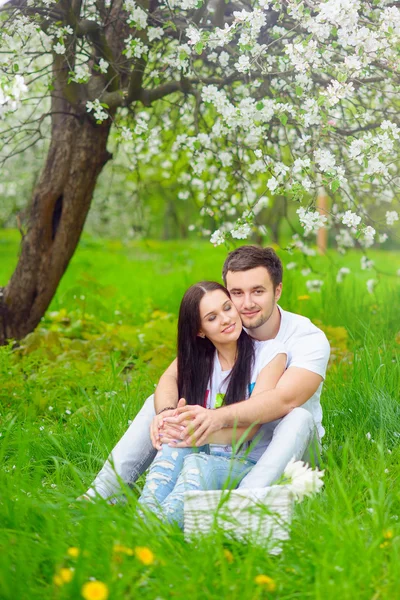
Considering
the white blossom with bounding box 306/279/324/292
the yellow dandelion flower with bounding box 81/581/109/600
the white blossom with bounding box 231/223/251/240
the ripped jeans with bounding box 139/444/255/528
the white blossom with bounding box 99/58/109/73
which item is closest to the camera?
the yellow dandelion flower with bounding box 81/581/109/600

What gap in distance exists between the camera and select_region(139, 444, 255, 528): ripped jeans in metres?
2.59

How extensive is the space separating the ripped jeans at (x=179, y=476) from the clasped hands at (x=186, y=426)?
0.04 m

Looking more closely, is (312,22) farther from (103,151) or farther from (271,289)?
(103,151)

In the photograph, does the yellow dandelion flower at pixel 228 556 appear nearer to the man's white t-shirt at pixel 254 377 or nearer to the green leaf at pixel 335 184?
the man's white t-shirt at pixel 254 377

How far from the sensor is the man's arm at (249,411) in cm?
288

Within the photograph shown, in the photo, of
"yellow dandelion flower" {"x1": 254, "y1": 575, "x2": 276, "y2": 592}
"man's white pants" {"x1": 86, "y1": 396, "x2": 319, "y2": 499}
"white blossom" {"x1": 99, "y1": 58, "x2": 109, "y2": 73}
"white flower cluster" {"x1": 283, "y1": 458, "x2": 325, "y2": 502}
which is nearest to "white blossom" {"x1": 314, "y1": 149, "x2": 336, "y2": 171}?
"man's white pants" {"x1": 86, "y1": 396, "x2": 319, "y2": 499}

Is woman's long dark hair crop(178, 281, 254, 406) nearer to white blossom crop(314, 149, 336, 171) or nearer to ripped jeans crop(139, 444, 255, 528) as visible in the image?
ripped jeans crop(139, 444, 255, 528)

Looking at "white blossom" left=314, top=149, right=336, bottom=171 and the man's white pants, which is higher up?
"white blossom" left=314, top=149, right=336, bottom=171

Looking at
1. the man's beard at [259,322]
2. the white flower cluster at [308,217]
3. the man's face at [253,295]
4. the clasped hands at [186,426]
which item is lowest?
the clasped hands at [186,426]

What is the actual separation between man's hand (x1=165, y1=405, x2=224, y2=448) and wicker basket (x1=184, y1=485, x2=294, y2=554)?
48 cm

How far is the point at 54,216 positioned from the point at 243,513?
11.7 feet

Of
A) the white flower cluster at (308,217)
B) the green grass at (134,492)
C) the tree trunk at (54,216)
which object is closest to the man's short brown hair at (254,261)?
the white flower cluster at (308,217)

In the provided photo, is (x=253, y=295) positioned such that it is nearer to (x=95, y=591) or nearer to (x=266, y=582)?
(x=266, y=582)

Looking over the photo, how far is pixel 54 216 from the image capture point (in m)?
5.43
